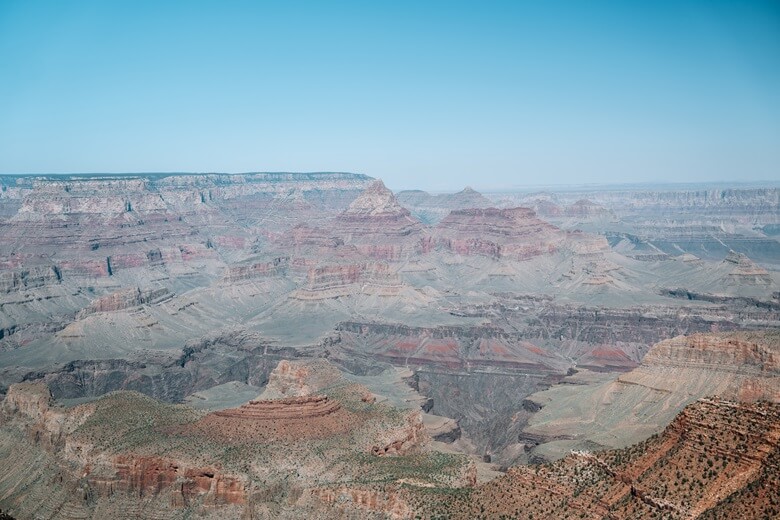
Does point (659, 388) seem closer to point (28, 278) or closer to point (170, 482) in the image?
point (170, 482)

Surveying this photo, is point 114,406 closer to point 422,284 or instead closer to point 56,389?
point 56,389

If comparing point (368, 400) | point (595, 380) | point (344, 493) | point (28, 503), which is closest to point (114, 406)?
point (28, 503)

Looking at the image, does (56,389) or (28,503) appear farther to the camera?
(56,389)

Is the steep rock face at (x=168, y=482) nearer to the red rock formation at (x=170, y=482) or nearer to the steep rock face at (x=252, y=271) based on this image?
the red rock formation at (x=170, y=482)

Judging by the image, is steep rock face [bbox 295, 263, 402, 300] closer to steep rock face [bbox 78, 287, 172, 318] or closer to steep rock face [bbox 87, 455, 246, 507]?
steep rock face [bbox 78, 287, 172, 318]

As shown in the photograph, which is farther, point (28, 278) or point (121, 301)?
point (28, 278)

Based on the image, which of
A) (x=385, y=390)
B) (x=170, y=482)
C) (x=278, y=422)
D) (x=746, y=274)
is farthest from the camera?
(x=746, y=274)

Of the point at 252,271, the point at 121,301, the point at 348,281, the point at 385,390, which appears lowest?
the point at 385,390

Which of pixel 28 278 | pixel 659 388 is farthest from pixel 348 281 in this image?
pixel 659 388
